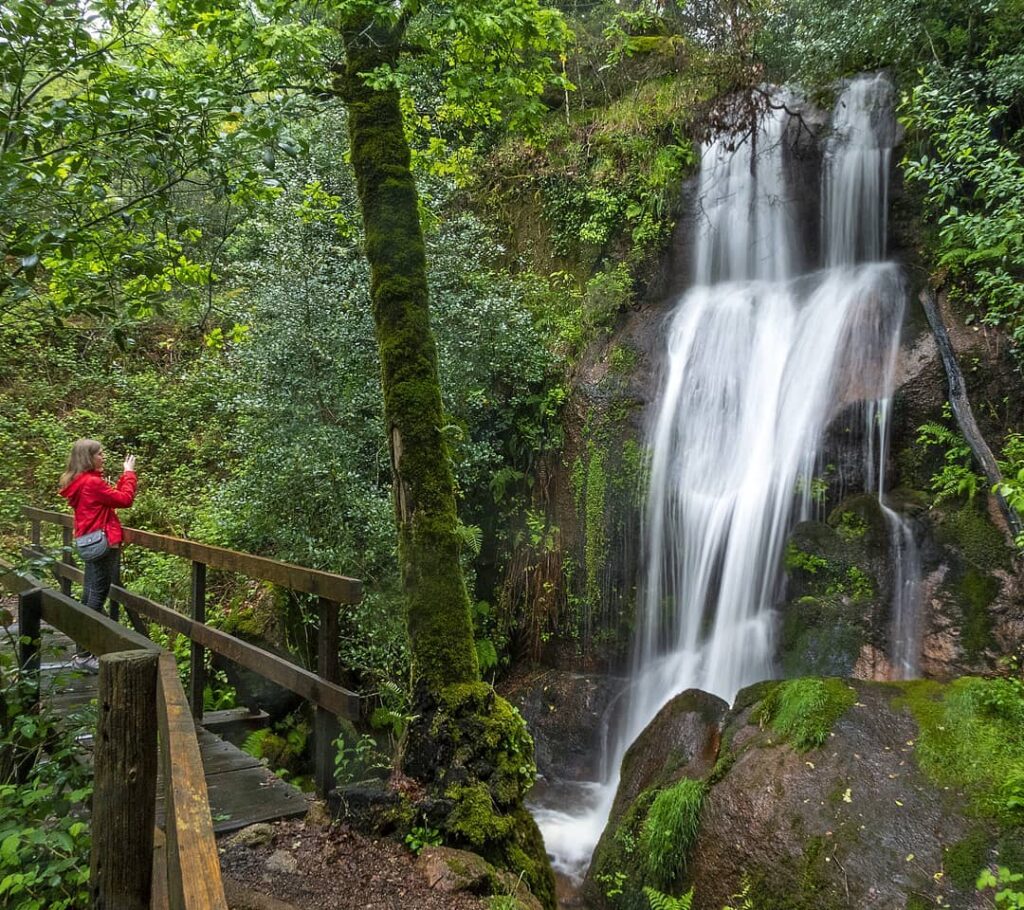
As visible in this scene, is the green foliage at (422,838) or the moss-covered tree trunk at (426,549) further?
the moss-covered tree trunk at (426,549)

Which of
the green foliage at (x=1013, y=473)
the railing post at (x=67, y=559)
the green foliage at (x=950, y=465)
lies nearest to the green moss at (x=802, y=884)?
the green foliage at (x=1013, y=473)

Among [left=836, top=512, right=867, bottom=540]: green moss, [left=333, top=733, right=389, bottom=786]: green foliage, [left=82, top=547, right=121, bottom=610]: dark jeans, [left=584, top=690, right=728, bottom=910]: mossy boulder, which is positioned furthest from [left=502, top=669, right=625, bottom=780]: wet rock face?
[left=82, top=547, right=121, bottom=610]: dark jeans

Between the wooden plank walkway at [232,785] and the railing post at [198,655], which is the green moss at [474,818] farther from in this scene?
the railing post at [198,655]

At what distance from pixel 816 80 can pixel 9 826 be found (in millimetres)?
11730

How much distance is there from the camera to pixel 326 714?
3.83 meters

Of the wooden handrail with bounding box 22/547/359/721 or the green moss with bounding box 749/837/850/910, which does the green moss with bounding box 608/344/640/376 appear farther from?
the wooden handrail with bounding box 22/547/359/721

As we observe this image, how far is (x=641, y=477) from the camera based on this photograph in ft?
28.8

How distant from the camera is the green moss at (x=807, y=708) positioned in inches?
189

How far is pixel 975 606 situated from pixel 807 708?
7.27 feet

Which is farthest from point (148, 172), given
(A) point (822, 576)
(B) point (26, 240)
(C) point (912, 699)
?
(A) point (822, 576)

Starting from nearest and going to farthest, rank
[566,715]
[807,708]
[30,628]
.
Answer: [30,628] < [807,708] < [566,715]

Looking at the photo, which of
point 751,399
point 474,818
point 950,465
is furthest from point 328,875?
point 751,399

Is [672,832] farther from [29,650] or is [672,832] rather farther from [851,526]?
[29,650]

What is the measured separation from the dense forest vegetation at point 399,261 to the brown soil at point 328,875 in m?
0.50
